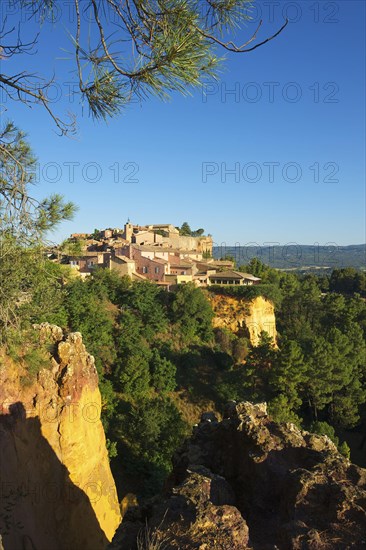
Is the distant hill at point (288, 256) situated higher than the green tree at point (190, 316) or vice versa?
the distant hill at point (288, 256)

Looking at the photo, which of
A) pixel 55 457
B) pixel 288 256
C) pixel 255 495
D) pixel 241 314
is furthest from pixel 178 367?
pixel 288 256

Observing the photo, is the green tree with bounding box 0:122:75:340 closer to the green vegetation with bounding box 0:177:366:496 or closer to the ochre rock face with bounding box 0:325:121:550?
the ochre rock face with bounding box 0:325:121:550

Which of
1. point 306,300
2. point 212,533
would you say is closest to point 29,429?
point 212,533

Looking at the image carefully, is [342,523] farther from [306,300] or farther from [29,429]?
[306,300]

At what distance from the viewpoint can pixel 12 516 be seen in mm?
8305

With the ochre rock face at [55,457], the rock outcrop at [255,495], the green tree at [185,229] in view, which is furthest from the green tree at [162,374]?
the green tree at [185,229]

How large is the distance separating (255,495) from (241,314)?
927 inches

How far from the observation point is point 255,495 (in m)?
5.27

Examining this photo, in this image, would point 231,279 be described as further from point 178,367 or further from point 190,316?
point 178,367

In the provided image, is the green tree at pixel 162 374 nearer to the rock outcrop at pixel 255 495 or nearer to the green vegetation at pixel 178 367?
the green vegetation at pixel 178 367

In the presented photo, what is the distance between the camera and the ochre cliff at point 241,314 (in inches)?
1118

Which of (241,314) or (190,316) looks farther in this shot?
(241,314)

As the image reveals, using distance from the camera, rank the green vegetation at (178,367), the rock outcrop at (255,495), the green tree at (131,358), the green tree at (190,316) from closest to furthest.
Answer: the rock outcrop at (255,495) → the green vegetation at (178,367) → the green tree at (131,358) → the green tree at (190,316)

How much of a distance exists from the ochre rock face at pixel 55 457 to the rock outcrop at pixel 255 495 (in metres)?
4.41
